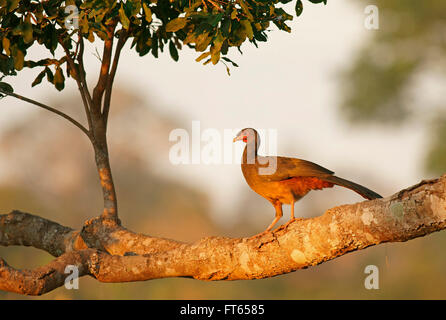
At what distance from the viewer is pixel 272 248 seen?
417 cm

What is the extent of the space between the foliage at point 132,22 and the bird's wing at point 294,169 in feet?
3.23

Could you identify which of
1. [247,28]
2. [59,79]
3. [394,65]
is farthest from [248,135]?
[394,65]

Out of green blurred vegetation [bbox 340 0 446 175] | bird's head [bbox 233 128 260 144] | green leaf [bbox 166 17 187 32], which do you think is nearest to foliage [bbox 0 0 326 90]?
green leaf [bbox 166 17 187 32]

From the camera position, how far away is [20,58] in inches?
202

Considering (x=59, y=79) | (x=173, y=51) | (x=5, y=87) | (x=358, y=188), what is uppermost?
(x=173, y=51)

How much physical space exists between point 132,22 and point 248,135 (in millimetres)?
1487

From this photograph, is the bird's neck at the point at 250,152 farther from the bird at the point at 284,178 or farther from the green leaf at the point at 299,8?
the green leaf at the point at 299,8

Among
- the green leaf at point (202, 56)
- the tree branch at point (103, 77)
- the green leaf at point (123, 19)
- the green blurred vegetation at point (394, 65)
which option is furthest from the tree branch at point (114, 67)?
the green blurred vegetation at point (394, 65)

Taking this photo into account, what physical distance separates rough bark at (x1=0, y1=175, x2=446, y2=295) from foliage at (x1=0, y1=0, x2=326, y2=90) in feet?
4.50

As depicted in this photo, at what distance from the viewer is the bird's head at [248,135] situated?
6.11m

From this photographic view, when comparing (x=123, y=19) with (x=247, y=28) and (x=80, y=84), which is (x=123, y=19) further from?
(x=80, y=84)

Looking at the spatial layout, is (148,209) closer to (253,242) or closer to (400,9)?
(400,9)

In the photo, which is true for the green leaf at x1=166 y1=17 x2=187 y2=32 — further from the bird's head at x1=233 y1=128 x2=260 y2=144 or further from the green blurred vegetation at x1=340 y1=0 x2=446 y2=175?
the green blurred vegetation at x1=340 y1=0 x2=446 y2=175

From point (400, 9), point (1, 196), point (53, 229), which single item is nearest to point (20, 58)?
point (53, 229)
